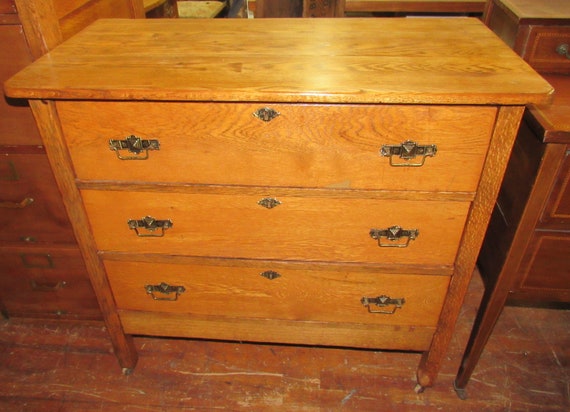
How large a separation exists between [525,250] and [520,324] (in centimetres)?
78

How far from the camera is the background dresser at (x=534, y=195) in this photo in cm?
113

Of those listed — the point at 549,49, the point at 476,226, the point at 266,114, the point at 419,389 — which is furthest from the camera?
the point at 419,389

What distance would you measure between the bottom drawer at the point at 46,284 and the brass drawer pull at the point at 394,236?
3.61 feet

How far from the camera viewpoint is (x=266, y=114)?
107 centimetres

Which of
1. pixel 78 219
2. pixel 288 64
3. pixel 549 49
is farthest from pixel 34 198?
pixel 549 49

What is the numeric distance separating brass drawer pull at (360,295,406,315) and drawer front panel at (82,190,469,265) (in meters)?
0.15

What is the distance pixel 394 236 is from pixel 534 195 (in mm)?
377

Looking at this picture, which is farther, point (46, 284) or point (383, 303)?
point (46, 284)

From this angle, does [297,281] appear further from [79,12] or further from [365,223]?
[79,12]

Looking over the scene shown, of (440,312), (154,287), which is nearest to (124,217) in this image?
(154,287)

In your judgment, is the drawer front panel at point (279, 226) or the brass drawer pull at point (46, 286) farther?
the brass drawer pull at point (46, 286)

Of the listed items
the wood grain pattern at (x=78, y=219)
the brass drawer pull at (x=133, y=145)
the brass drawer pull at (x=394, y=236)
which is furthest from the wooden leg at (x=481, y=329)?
the wood grain pattern at (x=78, y=219)

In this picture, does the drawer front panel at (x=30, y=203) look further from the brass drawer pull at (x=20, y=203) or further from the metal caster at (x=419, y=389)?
the metal caster at (x=419, y=389)

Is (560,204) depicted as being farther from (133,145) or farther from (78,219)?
(78,219)
